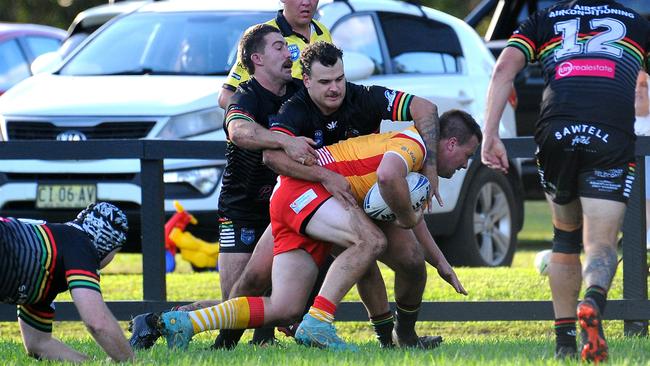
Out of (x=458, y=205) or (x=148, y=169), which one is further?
(x=458, y=205)

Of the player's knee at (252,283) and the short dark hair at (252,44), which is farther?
the short dark hair at (252,44)

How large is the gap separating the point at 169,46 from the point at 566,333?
554 centimetres

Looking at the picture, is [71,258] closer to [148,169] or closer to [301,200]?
[301,200]

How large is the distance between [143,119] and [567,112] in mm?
4651

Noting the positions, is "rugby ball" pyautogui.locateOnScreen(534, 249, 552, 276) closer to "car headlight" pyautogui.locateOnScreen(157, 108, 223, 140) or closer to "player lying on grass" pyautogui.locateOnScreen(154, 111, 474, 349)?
"car headlight" pyautogui.locateOnScreen(157, 108, 223, 140)

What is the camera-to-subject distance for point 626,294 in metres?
8.66

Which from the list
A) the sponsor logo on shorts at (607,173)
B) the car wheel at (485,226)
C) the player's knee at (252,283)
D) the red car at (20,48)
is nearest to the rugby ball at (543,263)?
the car wheel at (485,226)

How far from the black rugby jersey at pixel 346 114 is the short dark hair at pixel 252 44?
44 centimetres

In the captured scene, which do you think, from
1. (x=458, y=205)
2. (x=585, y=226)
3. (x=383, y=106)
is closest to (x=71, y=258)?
(x=383, y=106)

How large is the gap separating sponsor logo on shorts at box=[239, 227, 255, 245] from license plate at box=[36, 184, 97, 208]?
111 inches

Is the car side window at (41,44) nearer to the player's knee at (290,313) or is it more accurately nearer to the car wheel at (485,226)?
the car wheel at (485,226)

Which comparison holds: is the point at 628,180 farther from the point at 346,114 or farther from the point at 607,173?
the point at 346,114

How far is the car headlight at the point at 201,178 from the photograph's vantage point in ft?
34.2

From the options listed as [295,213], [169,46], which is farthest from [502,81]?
[169,46]
